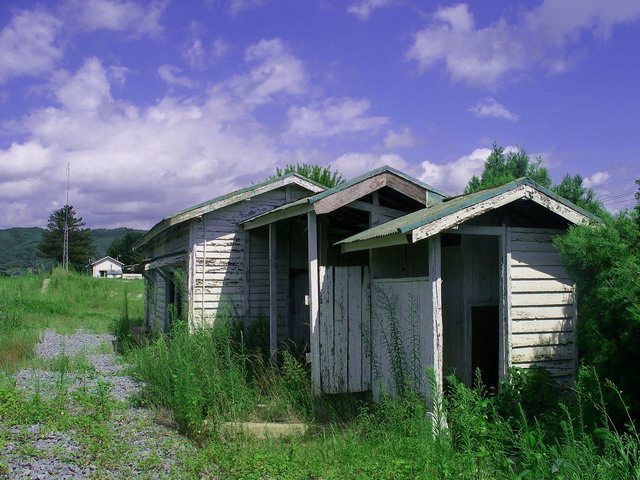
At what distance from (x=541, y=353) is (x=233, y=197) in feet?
21.4

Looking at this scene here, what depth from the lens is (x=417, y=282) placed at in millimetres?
6609

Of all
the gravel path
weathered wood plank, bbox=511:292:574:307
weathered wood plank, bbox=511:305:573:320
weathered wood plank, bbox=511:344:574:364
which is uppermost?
weathered wood plank, bbox=511:292:574:307

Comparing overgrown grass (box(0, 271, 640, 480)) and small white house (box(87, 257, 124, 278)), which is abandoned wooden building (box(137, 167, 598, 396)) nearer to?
overgrown grass (box(0, 271, 640, 480))

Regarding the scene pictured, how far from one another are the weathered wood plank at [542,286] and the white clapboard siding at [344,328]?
2117 millimetres

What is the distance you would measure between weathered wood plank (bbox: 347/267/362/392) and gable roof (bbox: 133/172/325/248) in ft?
13.1

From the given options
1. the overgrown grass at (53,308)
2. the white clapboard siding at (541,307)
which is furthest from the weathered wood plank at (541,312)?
the overgrown grass at (53,308)

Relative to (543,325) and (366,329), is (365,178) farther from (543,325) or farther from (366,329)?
(543,325)

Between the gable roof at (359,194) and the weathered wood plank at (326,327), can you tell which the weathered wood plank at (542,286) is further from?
the weathered wood plank at (326,327)

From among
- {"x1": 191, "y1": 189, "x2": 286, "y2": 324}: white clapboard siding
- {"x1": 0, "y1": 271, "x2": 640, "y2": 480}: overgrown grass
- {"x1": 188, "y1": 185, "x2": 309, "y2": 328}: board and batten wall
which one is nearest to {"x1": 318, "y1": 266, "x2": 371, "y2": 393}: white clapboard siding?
{"x1": 0, "y1": 271, "x2": 640, "y2": 480}: overgrown grass

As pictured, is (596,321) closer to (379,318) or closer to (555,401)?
(555,401)

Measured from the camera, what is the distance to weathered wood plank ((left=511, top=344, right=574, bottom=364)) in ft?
21.8

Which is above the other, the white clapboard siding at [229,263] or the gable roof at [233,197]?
the gable roof at [233,197]

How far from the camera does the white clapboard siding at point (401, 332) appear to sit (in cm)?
639

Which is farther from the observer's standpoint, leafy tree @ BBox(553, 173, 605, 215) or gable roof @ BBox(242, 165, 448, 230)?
leafy tree @ BBox(553, 173, 605, 215)
